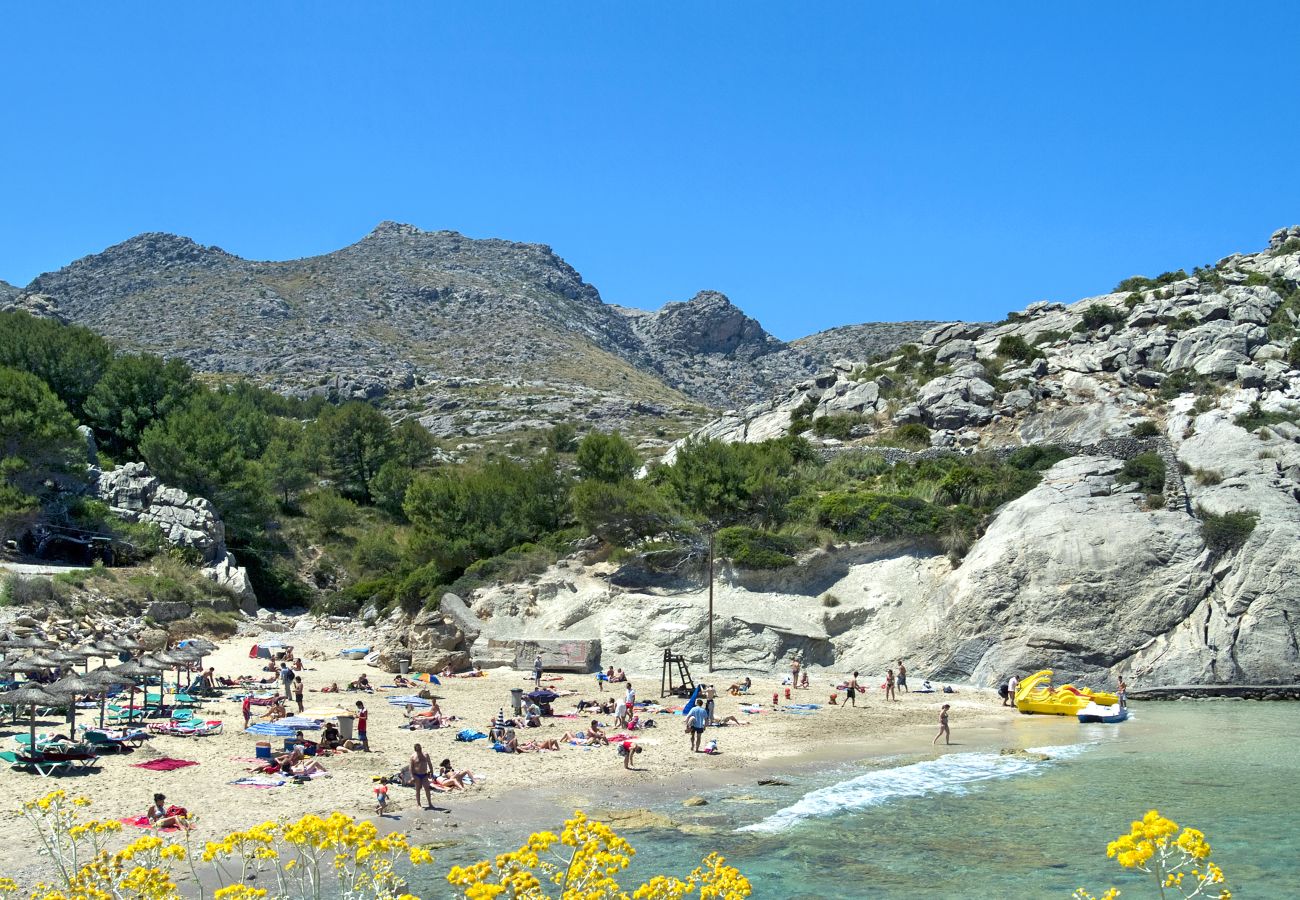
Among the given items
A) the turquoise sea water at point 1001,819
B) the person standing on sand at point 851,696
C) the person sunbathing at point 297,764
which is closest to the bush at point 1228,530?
the turquoise sea water at point 1001,819

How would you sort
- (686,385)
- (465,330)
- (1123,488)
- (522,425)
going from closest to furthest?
1. (1123,488)
2. (522,425)
3. (465,330)
4. (686,385)

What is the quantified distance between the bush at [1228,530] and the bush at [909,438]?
20.5m

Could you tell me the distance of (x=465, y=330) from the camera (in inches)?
5507

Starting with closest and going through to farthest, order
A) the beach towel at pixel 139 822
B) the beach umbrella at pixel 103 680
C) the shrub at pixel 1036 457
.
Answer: the beach towel at pixel 139 822 → the beach umbrella at pixel 103 680 → the shrub at pixel 1036 457

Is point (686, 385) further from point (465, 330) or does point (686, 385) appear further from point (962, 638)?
point (962, 638)

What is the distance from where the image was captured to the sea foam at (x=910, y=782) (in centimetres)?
1922

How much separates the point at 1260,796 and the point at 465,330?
419ft

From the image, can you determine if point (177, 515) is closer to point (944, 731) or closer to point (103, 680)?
point (103, 680)

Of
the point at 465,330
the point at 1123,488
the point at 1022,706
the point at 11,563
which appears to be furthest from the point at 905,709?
the point at 465,330

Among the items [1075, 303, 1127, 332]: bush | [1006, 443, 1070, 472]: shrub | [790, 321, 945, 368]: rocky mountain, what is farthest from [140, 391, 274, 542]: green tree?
[790, 321, 945, 368]: rocky mountain

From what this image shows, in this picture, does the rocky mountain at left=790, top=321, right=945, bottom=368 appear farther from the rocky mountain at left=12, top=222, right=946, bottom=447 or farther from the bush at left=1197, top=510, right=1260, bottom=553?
the bush at left=1197, top=510, right=1260, bottom=553

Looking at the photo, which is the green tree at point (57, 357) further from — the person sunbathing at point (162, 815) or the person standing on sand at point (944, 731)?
the person standing on sand at point (944, 731)

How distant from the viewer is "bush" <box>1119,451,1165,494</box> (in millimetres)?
42312

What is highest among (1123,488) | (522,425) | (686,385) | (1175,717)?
(686,385)
